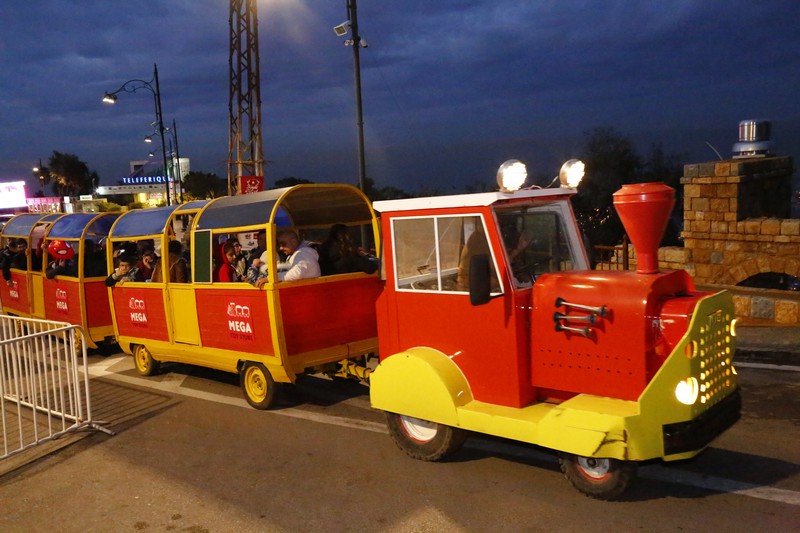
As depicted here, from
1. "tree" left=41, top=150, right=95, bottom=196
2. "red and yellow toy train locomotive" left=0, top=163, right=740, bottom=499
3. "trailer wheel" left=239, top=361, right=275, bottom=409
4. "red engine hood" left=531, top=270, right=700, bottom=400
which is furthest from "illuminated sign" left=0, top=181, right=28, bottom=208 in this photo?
"red engine hood" left=531, top=270, right=700, bottom=400

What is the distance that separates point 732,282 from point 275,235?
338 inches

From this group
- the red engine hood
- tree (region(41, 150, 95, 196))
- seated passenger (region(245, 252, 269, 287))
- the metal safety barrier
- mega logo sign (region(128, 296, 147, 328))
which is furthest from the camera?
tree (region(41, 150, 95, 196))

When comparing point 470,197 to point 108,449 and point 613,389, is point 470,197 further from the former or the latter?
point 108,449

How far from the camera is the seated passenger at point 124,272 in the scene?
31.0ft

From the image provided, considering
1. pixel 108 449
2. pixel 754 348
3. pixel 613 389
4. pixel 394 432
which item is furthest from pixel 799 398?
pixel 108 449

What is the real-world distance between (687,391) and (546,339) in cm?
102

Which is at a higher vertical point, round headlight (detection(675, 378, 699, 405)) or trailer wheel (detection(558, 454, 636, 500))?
round headlight (detection(675, 378, 699, 405))

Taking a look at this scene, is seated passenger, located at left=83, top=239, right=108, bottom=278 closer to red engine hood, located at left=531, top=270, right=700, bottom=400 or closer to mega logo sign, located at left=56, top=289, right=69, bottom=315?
mega logo sign, located at left=56, top=289, right=69, bottom=315

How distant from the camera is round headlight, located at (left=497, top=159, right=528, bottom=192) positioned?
4.90 meters

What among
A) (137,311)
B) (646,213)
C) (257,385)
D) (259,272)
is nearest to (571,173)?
(646,213)

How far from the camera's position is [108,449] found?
21.1ft

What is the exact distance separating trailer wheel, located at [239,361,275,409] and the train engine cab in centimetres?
196

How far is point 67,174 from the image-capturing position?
298ft

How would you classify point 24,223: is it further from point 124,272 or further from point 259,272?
point 259,272
